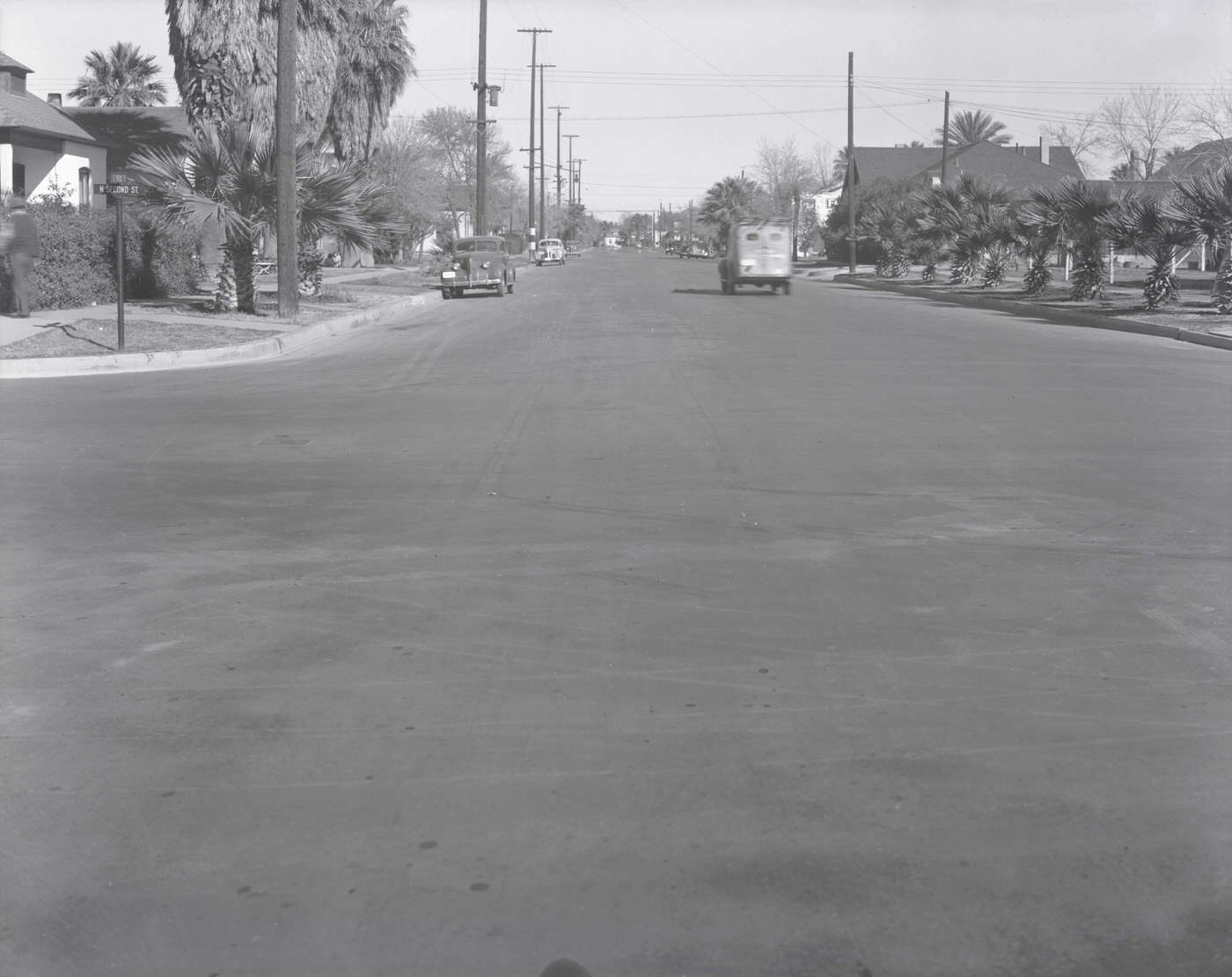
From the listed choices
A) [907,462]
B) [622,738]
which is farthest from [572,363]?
[622,738]

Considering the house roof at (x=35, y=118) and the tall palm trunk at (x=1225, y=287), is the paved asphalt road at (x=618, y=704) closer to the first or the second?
the tall palm trunk at (x=1225, y=287)

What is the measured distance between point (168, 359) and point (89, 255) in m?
7.85

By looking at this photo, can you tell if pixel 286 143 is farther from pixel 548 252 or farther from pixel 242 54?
pixel 548 252

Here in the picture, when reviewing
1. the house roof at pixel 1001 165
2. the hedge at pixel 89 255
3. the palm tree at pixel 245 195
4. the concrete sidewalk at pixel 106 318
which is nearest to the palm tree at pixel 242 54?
the hedge at pixel 89 255

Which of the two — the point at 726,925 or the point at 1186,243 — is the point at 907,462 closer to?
the point at 726,925

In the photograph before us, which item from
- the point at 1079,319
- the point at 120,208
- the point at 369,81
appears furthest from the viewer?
the point at 369,81

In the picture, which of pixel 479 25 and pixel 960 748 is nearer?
pixel 960 748

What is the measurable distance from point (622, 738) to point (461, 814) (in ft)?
2.82

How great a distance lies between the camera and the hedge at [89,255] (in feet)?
83.1

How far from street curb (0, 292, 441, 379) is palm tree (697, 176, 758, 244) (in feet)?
391

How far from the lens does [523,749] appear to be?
5168 millimetres

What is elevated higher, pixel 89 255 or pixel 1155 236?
pixel 1155 236

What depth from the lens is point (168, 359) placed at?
20109 mm

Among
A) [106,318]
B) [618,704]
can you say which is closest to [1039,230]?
[106,318]
